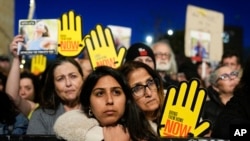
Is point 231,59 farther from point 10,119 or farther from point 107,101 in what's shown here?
point 107,101

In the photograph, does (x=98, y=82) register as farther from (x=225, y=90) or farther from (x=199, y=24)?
(x=199, y=24)

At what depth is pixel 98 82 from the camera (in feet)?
9.98

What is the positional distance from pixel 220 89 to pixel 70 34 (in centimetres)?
158

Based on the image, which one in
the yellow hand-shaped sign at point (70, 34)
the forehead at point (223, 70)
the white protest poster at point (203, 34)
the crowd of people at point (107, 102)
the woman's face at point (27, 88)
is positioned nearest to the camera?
the crowd of people at point (107, 102)

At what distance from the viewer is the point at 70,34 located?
16.2 ft

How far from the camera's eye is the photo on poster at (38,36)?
450 cm

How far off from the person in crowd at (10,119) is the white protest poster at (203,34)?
13.2ft

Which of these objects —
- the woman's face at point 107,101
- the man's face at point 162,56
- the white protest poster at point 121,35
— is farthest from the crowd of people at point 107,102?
the white protest poster at point 121,35

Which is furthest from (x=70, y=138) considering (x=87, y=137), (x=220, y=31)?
(x=220, y=31)

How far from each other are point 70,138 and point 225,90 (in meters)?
2.53

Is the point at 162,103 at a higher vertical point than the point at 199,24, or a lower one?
lower

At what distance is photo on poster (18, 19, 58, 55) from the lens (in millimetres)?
4500

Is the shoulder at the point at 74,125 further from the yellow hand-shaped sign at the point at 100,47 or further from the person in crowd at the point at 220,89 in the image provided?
the person in crowd at the point at 220,89

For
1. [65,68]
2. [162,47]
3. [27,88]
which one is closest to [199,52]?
[162,47]
